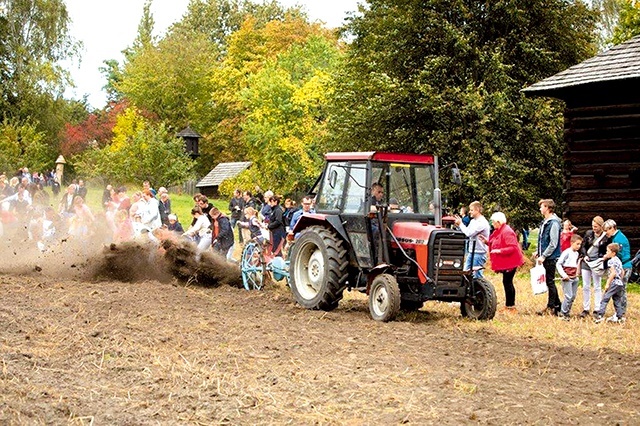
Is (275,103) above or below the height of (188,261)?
above

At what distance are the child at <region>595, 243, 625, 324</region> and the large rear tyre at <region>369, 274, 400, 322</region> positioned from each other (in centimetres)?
288

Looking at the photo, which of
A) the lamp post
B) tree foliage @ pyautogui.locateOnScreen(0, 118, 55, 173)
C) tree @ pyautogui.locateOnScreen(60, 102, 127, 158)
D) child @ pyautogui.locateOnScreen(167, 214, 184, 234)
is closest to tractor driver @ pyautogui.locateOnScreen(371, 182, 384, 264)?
child @ pyautogui.locateOnScreen(167, 214, 184, 234)

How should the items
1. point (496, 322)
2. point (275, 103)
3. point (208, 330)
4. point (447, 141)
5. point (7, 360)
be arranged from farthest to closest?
point (275, 103) < point (447, 141) < point (496, 322) < point (208, 330) < point (7, 360)

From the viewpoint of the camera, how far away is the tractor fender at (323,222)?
46.0 ft

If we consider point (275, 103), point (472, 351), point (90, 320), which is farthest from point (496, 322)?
point (275, 103)

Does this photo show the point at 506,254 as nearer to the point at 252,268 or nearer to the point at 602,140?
the point at 252,268

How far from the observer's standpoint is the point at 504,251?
48.8 ft

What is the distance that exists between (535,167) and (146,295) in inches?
594

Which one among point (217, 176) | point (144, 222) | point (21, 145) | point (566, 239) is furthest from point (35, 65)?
point (566, 239)

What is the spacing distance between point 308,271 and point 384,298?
1.84m

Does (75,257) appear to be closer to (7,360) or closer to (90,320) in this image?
(90,320)

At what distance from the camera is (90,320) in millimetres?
12352

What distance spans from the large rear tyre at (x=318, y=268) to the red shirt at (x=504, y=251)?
8.27ft

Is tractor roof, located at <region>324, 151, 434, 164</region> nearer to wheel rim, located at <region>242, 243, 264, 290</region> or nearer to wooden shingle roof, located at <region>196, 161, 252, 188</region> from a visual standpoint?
wheel rim, located at <region>242, 243, 264, 290</region>
